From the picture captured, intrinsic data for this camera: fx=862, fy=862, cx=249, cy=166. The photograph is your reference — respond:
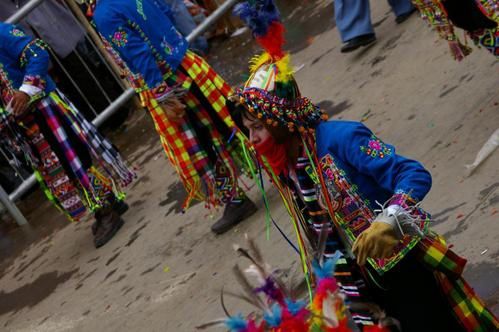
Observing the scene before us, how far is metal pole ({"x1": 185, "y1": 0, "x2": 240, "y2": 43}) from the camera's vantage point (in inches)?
381

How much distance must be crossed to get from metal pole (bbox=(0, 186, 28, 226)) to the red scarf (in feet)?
17.8

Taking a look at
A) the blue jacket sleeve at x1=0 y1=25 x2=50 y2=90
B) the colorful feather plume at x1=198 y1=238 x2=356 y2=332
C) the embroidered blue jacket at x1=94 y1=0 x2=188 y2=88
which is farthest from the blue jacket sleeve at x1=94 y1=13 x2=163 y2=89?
the colorful feather plume at x1=198 y1=238 x2=356 y2=332

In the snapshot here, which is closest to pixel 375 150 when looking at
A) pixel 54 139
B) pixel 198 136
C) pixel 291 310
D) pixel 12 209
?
pixel 291 310

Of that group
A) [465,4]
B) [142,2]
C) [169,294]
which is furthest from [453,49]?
[169,294]

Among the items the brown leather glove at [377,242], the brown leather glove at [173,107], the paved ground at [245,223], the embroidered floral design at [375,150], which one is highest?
the brown leather glove at [173,107]

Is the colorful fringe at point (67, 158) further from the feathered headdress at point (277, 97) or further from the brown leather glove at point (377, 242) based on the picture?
the brown leather glove at point (377, 242)

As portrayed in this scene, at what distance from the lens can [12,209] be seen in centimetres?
809

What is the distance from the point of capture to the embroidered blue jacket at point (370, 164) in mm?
2838

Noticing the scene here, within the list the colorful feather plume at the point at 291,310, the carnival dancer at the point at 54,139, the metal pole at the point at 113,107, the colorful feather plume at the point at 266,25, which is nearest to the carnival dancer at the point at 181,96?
the carnival dancer at the point at 54,139

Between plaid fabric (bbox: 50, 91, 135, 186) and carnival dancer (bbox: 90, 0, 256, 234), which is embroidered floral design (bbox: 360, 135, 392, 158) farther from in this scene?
plaid fabric (bbox: 50, 91, 135, 186)

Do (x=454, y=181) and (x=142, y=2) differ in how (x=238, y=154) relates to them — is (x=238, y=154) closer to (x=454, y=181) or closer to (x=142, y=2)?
(x=142, y=2)

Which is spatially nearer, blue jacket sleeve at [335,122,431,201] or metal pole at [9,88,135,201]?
blue jacket sleeve at [335,122,431,201]

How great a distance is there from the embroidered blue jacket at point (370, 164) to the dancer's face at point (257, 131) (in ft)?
0.63

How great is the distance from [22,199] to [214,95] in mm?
4106
